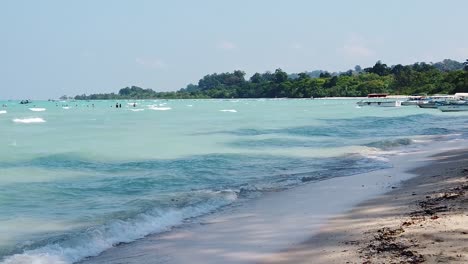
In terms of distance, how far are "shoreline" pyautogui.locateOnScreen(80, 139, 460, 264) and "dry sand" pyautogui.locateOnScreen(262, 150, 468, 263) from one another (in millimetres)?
282

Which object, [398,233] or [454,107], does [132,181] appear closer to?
[398,233]

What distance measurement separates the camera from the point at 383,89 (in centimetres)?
15075

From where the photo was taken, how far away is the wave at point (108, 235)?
317 inches

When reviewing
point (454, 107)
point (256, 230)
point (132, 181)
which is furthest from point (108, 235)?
point (454, 107)

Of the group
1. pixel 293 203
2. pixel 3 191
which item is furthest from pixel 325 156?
pixel 3 191

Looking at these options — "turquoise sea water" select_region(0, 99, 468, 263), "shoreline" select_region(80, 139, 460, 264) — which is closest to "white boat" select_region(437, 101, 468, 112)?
"turquoise sea water" select_region(0, 99, 468, 263)

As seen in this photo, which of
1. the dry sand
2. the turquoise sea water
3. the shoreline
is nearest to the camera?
the dry sand

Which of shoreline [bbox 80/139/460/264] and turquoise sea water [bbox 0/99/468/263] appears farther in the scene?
turquoise sea water [bbox 0/99/468/263]

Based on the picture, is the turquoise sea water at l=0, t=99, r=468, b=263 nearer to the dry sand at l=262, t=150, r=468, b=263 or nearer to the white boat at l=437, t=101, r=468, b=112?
the dry sand at l=262, t=150, r=468, b=263

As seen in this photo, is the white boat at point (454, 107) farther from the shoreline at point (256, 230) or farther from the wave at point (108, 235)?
the wave at point (108, 235)

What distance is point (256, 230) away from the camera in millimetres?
9031

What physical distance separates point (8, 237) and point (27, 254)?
1559 millimetres

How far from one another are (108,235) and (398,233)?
15.3ft

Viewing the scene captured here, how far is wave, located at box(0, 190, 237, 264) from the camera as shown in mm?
8047
